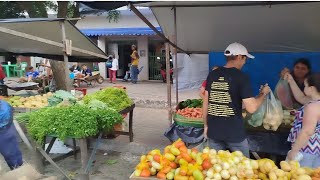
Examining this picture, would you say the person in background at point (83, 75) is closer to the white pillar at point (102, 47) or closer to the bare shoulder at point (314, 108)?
the white pillar at point (102, 47)

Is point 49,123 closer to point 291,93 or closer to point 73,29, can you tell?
point 73,29

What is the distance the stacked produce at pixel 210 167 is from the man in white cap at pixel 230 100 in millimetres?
536

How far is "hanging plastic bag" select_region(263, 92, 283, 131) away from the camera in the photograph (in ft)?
13.0

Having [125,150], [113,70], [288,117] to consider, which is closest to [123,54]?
[113,70]

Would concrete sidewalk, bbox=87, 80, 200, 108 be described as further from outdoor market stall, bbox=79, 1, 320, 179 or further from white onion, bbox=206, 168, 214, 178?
white onion, bbox=206, 168, 214, 178

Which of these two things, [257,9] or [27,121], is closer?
[27,121]

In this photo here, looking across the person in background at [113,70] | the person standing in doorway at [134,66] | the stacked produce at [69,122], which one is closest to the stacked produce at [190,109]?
the stacked produce at [69,122]

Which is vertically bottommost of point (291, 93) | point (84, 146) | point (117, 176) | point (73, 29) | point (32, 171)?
point (117, 176)

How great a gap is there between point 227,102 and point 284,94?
1528 mm

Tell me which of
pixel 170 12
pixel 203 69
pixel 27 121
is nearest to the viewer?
pixel 27 121

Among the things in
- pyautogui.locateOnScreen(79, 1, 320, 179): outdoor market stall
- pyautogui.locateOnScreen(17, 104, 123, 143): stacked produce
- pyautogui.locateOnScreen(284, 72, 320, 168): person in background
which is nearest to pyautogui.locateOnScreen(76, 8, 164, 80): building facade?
pyautogui.locateOnScreen(79, 1, 320, 179): outdoor market stall

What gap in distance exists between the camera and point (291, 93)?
171 inches

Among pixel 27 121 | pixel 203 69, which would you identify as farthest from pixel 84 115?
pixel 203 69

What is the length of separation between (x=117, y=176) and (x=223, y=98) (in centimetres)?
248
